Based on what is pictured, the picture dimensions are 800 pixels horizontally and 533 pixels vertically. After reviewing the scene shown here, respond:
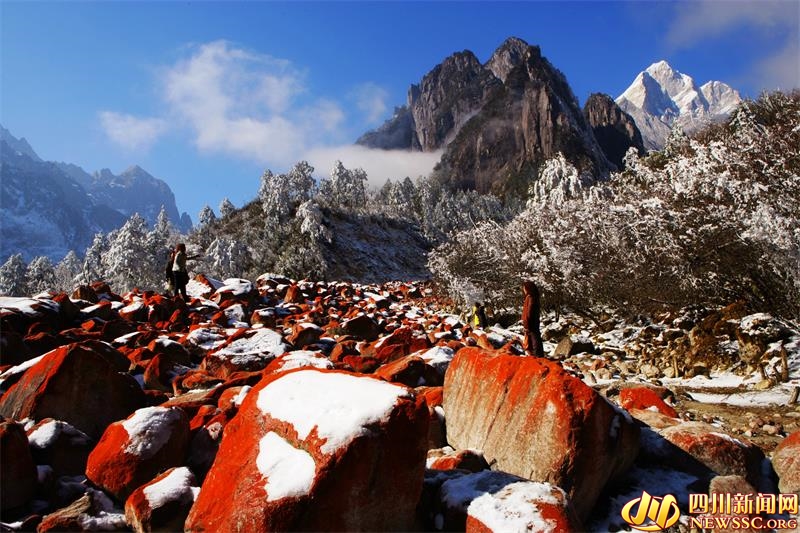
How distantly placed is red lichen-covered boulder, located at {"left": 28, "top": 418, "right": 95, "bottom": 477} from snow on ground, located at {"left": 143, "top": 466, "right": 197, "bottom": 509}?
126cm

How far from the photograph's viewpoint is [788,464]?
4.40 metres

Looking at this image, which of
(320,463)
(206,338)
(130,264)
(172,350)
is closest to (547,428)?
(320,463)

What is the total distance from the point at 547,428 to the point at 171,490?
3.11 meters

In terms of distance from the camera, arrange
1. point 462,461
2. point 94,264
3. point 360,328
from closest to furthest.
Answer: point 462,461, point 360,328, point 94,264

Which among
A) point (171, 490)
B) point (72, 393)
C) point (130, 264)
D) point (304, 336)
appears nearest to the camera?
point (171, 490)

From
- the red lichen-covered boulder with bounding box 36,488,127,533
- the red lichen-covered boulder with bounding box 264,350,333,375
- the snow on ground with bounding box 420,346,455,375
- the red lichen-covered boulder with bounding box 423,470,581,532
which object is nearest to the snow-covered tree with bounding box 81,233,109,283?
the red lichen-covered boulder with bounding box 264,350,333,375

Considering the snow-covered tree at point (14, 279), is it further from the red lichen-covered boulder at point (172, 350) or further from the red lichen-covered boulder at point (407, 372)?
the red lichen-covered boulder at point (407, 372)

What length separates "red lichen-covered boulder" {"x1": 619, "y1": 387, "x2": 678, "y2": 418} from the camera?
5980 mm

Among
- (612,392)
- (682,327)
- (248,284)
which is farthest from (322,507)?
(248,284)

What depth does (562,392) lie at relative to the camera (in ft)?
13.5

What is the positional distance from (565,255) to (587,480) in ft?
33.4

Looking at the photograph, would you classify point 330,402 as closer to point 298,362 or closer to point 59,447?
point 59,447

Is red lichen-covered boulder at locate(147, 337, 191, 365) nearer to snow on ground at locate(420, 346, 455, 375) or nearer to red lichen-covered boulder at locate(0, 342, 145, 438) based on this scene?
red lichen-covered boulder at locate(0, 342, 145, 438)

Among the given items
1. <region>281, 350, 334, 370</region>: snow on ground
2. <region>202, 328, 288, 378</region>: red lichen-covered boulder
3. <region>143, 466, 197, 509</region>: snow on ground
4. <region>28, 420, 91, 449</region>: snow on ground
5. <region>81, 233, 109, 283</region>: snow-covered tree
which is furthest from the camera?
<region>81, 233, 109, 283</region>: snow-covered tree
